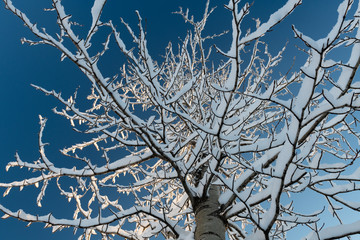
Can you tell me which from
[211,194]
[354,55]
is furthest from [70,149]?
[354,55]

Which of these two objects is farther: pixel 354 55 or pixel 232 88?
pixel 232 88

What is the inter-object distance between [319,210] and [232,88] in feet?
4.51

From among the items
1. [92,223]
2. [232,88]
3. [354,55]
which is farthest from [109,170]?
[354,55]

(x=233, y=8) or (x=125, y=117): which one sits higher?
(x=125, y=117)

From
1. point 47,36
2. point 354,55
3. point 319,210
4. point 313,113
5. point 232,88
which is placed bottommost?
point 319,210

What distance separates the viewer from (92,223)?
97.0 inches

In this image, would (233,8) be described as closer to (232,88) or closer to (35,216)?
(232,88)

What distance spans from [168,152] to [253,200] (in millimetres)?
905

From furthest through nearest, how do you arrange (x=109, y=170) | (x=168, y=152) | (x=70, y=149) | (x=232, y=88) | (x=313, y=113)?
(x=70, y=149), (x=109, y=170), (x=168, y=152), (x=232, y=88), (x=313, y=113)

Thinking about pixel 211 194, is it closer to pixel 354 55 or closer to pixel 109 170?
pixel 109 170

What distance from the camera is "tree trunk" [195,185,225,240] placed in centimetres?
247

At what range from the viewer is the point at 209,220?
2.62 metres

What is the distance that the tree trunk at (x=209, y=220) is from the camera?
2469 millimetres

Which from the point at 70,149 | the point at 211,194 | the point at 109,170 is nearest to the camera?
the point at 109,170
